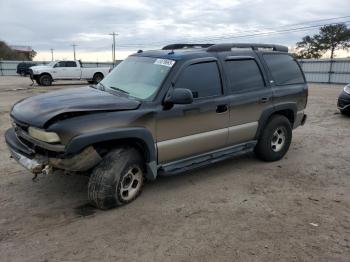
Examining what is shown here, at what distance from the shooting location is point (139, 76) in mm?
4977

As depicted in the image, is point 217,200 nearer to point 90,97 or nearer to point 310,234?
point 310,234

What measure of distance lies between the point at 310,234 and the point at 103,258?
2.07m

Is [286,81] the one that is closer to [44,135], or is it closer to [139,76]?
[139,76]

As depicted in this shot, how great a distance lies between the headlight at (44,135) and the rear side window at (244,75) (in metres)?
2.63

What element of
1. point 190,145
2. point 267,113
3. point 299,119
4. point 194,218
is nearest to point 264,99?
point 267,113

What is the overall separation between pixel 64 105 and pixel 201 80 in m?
1.88

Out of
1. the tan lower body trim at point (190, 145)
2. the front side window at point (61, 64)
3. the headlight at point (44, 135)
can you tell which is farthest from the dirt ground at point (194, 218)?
the front side window at point (61, 64)

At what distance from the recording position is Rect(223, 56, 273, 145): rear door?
17.6 ft

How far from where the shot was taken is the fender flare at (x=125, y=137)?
3.80m

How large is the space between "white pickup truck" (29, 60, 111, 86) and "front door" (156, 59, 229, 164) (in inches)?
795

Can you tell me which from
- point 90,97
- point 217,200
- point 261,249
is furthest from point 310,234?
point 90,97

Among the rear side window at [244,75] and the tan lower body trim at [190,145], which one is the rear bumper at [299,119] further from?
the tan lower body trim at [190,145]

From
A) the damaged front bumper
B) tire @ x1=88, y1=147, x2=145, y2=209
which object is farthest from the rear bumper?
the damaged front bumper

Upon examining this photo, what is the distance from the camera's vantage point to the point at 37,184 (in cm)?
507
